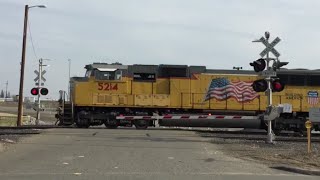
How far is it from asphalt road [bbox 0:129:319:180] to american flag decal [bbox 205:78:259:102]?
359 inches

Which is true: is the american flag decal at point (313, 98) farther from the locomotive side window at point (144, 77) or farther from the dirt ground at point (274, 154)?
the locomotive side window at point (144, 77)

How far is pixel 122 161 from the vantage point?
14.1 m

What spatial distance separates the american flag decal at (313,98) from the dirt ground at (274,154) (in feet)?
31.1

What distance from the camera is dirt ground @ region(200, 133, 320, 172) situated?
47.1 ft

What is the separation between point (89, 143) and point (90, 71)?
36.9ft

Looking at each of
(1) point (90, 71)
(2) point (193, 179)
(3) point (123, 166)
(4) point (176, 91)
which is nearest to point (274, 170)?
(2) point (193, 179)

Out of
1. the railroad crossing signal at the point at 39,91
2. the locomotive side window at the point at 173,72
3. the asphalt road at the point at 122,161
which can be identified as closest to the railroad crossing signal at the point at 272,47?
the asphalt road at the point at 122,161

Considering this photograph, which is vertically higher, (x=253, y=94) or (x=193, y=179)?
(x=253, y=94)

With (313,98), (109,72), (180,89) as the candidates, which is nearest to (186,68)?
(180,89)

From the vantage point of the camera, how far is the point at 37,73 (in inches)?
1471

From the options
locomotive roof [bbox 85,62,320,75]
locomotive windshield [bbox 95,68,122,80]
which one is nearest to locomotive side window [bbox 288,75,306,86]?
locomotive roof [bbox 85,62,320,75]

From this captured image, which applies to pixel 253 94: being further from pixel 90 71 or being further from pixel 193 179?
pixel 193 179

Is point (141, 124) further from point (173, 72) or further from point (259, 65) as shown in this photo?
point (259, 65)

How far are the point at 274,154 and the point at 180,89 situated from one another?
525 inches
